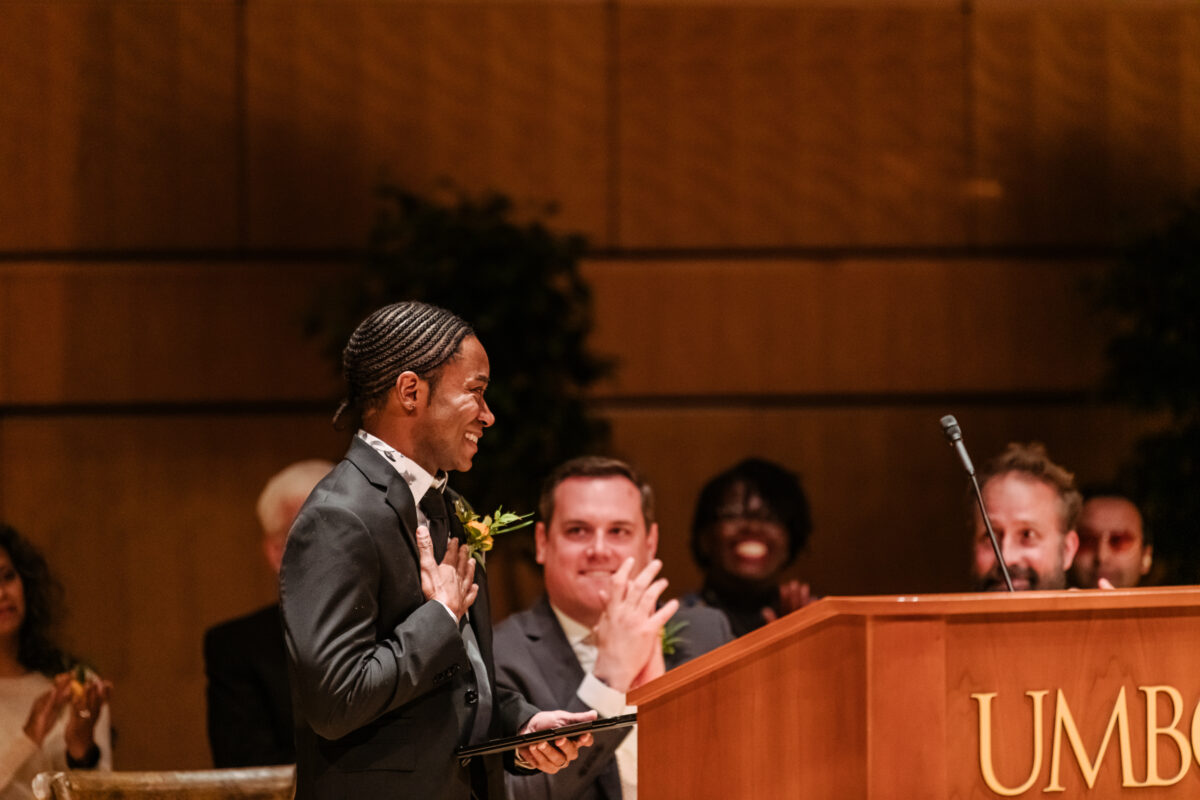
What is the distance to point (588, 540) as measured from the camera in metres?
2.69

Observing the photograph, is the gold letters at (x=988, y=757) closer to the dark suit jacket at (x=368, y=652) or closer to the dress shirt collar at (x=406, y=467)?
the dark suit jacket at (x=368, y=652)

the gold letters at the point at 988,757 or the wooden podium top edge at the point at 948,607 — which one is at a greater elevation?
the wooden podium top edge at the point at 948,607

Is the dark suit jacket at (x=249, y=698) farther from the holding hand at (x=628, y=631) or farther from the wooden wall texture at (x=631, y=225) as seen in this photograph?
the wooden wall texture at (x=631, y=225)

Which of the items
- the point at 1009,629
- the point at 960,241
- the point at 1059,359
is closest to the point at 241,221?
the point at 960,241

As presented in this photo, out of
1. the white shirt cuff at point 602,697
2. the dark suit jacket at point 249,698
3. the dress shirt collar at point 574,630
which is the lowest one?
the dark suit jacket at point 249,698

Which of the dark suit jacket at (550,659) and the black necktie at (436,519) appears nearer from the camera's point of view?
the black necktie at (436,519)

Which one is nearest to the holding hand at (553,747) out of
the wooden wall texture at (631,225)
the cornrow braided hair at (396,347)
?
the cornrow braided hair at (396,347)

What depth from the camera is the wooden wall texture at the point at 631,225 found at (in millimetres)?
4758

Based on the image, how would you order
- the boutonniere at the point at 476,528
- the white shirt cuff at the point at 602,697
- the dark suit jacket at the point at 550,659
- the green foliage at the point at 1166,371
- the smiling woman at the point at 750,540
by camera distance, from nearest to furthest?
the boutonniere at the point at 476,528 < the white shirt cuff at the point at 602,697 < the dark suit jacket at the point at 550,659 < the smiling woman at the point at 750,540 < the green foliage at the point at 1166,371

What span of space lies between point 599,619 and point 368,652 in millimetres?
961

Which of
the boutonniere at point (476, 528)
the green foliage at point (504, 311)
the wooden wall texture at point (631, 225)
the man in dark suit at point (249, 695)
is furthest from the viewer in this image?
the wooden wall texture at point (631, 225)

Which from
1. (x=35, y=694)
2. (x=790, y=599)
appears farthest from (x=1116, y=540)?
(x=35, y=694)

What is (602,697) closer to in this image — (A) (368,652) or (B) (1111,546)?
(A) (368,652)

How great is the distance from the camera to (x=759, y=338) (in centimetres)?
497
